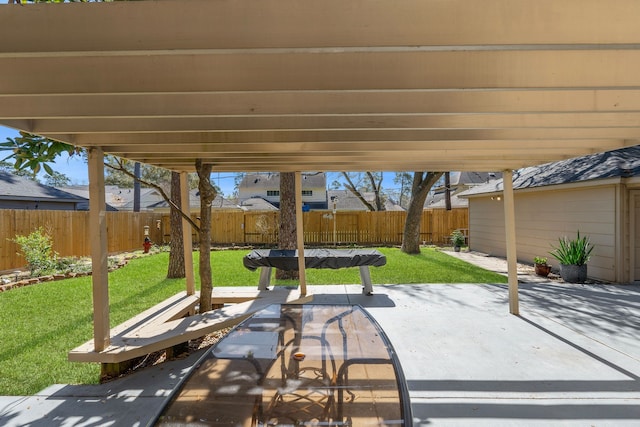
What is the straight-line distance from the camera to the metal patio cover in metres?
1.69

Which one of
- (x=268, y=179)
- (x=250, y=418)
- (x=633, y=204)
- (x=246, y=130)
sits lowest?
(x=250, y=418)

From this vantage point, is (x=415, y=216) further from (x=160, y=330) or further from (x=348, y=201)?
(x=348, y=201)

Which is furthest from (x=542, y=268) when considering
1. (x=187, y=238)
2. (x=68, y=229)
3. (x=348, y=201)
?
(x=348, y=201)

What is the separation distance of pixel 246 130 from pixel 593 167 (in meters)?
8.77

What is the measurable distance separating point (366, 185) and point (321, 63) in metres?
29.2

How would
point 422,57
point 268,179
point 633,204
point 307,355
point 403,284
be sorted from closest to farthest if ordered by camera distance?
1. point 422,57
2. point 307,355
3. point 633,204
4. point 403,284
5. point 268,179

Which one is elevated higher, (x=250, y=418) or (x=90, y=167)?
(x=90, y=167)

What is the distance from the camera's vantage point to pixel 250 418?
1.65 m

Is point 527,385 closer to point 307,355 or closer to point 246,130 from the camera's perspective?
point 307,355

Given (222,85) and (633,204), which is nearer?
(222,85)

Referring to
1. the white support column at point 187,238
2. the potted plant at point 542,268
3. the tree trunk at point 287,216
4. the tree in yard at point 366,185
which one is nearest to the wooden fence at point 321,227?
the tree in yard at point 366,185

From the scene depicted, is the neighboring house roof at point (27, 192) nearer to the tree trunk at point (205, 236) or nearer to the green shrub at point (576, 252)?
the tree trunk at point (205, 236)

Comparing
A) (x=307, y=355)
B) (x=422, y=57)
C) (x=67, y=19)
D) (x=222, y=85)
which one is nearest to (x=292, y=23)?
(x=222, y=85)

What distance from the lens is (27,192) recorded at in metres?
13.2
